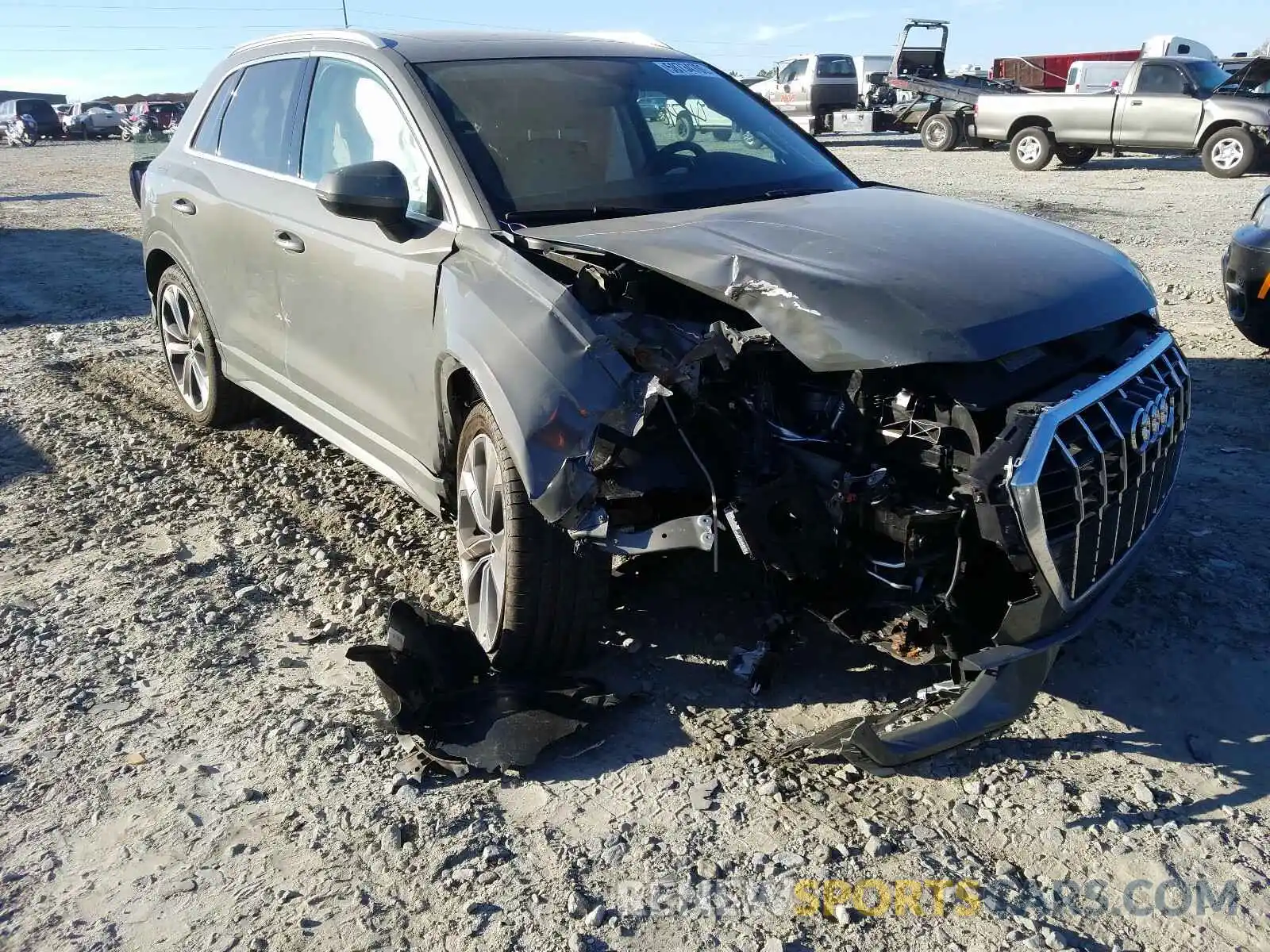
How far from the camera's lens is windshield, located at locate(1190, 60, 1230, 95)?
16.4 m

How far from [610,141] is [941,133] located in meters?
20.7

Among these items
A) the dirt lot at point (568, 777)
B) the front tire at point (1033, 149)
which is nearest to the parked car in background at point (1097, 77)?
the front tire at point (1033, 149)

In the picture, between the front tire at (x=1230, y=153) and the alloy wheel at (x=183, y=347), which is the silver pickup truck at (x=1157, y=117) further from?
the alloy wheel at (x=183, y=347)

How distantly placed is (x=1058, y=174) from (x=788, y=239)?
16328 millimetres

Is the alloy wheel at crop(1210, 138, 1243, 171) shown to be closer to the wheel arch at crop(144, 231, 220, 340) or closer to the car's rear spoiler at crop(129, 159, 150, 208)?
the car's rear spoiler at crop(129, 159, 150, 208)

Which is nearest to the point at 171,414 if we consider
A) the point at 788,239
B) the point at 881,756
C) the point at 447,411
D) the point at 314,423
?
the point at 314,423

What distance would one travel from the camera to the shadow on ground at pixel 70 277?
8906 millimetres

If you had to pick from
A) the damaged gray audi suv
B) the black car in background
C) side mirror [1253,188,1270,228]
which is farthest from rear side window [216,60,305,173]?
the black car in background

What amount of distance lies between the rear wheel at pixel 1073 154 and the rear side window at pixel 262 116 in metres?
16.4

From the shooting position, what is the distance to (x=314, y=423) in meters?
4.48

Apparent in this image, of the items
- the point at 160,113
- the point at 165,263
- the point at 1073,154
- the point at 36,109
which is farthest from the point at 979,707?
the point at 36,109

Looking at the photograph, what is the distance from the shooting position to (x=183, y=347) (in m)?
5.76

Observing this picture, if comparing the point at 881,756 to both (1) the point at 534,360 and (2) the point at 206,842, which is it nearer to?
(1) the point at 534,360

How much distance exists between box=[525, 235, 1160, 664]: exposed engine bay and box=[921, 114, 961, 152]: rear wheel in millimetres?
21285
